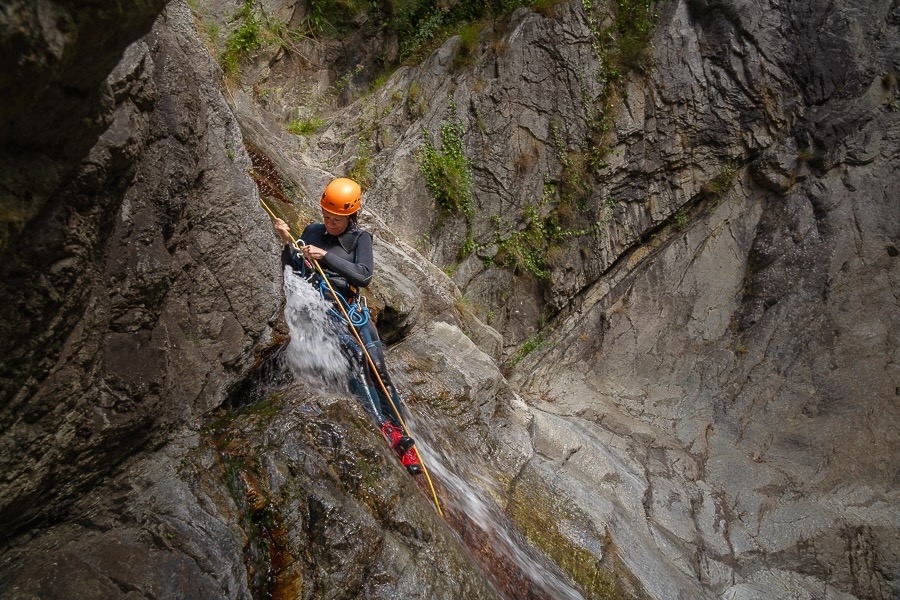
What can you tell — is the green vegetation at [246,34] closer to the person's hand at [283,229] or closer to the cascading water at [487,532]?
the person's hand at [283,229]

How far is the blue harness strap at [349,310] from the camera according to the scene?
5.41 metres

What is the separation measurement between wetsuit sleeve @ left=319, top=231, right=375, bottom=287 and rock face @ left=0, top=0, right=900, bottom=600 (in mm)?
616

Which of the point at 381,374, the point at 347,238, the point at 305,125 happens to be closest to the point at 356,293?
the point at 347,238

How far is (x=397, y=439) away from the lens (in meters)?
5.24

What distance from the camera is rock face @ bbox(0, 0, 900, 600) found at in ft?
10.3

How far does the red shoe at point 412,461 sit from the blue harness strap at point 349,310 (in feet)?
3.92

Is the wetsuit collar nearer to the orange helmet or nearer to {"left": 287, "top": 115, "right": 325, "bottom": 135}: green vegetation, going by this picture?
the orange helmet

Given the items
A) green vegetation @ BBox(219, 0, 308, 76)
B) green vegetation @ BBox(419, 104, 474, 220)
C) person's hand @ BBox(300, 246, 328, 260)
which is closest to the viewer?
person's hand @ BBox(300, 246, 328, 260)

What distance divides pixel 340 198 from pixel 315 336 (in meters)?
1.25

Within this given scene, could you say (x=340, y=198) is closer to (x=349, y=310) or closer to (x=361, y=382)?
(x=349, y=310)

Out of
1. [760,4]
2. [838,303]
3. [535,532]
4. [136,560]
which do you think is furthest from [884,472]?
[136,560]

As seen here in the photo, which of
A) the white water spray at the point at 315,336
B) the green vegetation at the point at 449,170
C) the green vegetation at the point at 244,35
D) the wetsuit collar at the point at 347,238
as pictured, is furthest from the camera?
the green vegetation at the point at 449,170

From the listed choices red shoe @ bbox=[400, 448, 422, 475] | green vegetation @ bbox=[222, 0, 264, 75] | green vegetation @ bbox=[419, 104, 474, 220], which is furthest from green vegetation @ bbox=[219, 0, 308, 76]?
red shoe @ bbox=[400, 448, 422, 475]

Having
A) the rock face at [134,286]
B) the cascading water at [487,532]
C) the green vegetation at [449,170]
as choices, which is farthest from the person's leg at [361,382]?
the green vegetation at [449,170]
